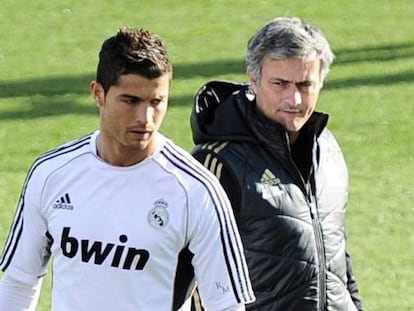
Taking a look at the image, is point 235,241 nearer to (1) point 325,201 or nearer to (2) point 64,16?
(1) point 325,201

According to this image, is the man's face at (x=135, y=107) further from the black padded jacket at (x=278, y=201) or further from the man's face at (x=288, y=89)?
the man's face at (x=288, y=89)

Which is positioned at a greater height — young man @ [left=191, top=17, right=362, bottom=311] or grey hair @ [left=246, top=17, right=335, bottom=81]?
grey hair @ [left=246, top=17, right=335, bottom=81]

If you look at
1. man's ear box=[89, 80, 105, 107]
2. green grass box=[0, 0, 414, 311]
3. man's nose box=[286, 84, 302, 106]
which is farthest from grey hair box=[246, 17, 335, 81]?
green grass box=[0, 0, 414, 311]

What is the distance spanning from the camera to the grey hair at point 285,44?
4.53m

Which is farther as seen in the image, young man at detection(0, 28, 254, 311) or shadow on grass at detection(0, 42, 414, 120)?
shadow on grass at detection(0, 42, 414, 120)

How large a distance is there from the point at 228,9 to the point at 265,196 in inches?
427

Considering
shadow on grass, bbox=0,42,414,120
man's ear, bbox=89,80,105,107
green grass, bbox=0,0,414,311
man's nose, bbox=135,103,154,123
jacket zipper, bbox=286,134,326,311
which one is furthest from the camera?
shadow on grass, bbox=0,42,414,120

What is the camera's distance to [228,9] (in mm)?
15195

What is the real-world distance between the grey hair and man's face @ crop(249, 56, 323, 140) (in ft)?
0.07

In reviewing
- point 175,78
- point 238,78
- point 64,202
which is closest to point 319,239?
point 64,202

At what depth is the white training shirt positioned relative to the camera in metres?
3.91

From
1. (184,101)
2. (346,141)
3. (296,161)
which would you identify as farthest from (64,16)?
(296,161)

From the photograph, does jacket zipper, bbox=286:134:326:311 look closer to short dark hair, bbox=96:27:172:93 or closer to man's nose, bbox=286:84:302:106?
man's nose, bbox=286:84:302:106

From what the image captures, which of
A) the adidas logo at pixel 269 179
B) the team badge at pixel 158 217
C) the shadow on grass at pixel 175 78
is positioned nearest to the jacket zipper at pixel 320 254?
the adidas logo at pixel 269 179
